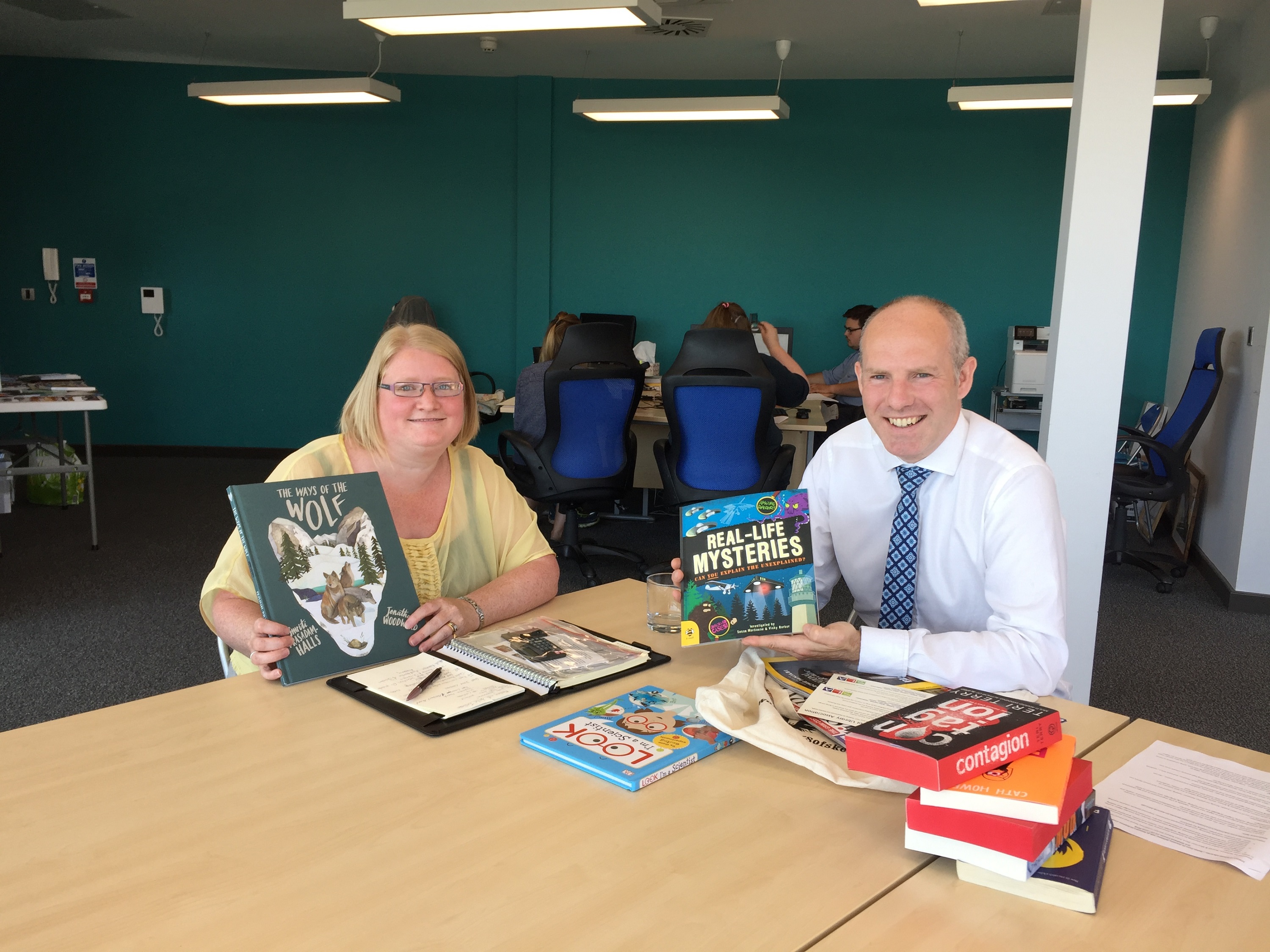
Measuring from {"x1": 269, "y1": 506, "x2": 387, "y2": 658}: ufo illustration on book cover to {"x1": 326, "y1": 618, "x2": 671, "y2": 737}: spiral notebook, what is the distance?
0.27 feet

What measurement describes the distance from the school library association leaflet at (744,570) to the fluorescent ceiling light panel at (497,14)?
113 inches

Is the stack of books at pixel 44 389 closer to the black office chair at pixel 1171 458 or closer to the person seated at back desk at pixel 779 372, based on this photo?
the person seated at back desk at pixel 779 372

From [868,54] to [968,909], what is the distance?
22.1 ft

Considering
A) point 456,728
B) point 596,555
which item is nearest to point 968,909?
point 456,728

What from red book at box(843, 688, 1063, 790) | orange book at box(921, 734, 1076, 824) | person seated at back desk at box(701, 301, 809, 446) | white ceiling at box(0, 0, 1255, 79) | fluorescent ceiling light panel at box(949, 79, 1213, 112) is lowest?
orange book at box(921, 734, 1076, 824)

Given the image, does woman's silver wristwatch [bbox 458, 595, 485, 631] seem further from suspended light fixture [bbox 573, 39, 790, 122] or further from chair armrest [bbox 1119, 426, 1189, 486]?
suspended light fixture [bbox 573, 39, 790, 122]

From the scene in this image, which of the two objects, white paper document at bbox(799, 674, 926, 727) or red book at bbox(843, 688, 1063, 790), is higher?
red book at bbox(843, 688, 1063, 790)

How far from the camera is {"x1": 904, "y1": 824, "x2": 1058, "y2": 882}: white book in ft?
3.55

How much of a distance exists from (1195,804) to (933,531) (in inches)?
29.1

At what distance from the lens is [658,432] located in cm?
599

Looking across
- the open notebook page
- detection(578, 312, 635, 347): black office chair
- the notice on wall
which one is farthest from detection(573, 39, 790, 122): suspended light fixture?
the open notebook page

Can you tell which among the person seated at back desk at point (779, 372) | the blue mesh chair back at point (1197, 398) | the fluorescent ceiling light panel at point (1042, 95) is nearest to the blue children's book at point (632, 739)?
the person seated at back desk at point (779, 372)

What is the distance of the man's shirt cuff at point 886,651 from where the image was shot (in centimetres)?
162

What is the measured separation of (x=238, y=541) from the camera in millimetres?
1788
